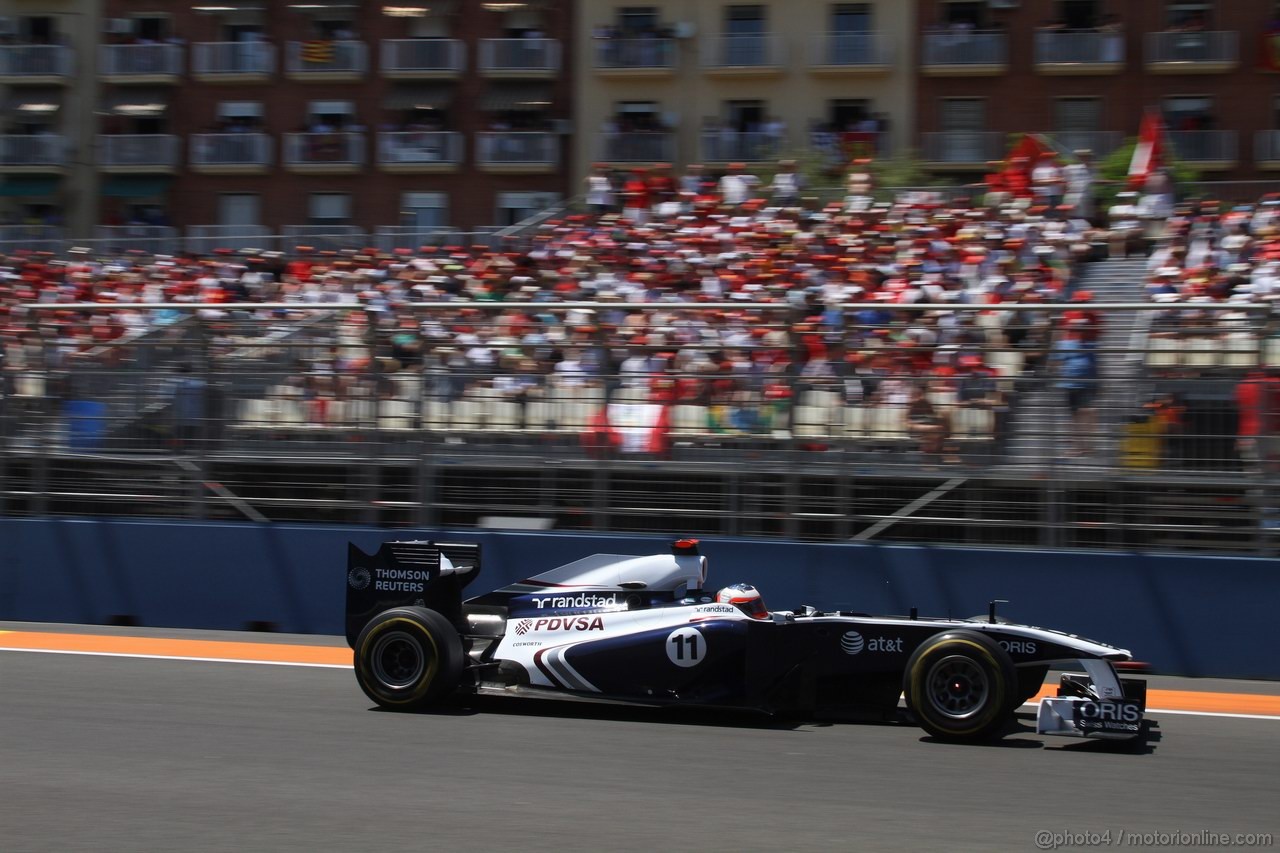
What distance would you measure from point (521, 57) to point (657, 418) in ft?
82.3

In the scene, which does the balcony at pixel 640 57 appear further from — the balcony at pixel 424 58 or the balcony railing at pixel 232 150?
the balcony railing at pixel 232 150

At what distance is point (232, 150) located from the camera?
36062 millimetres

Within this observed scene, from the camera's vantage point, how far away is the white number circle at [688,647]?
26.2 ft

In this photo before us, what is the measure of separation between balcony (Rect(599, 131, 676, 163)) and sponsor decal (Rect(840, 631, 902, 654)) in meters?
25.7

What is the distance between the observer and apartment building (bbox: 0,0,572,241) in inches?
1358

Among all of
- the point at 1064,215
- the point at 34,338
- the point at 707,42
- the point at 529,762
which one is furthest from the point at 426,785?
the point at 707,42

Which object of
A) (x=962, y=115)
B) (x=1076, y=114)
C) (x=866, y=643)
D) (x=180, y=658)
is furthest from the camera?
(x=962, y=115)

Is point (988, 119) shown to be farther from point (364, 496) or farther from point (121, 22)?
point (364, 496)

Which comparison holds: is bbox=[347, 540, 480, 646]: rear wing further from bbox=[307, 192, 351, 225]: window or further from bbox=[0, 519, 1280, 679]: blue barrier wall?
bbox=[307, 192, 351, 225]: window

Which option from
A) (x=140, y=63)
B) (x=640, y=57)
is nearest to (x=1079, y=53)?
(x=640, y=57)

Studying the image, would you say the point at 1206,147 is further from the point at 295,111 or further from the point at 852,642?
the point at 852,642

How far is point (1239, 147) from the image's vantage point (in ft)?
103

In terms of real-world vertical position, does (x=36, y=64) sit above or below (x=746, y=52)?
above

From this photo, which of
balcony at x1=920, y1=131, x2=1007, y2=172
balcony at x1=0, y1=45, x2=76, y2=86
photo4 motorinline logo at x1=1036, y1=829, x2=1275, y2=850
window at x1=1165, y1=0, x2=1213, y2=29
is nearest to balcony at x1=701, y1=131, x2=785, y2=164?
balcony at x1=920, y1=131, x2=1007, y2=172
